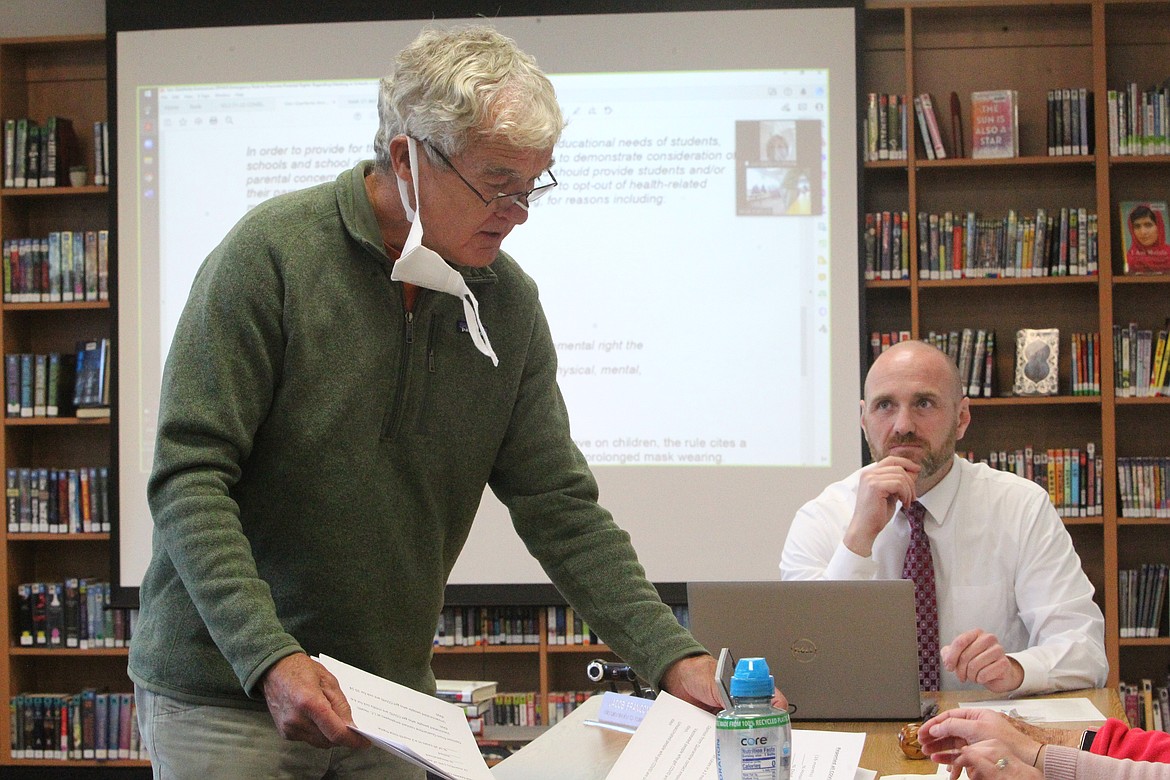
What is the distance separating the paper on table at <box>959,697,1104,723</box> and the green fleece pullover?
74 cm

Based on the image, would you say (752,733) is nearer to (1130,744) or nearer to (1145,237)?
(1130,744)

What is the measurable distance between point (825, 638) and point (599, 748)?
1.31ft

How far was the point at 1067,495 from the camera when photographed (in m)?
4.26

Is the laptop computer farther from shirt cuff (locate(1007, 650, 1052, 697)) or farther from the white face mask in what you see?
the white face mask

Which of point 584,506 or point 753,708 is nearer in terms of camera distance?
point 753,708

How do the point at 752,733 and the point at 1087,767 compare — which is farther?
the point at 1087,767

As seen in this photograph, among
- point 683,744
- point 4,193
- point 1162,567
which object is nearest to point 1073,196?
point 1162,567

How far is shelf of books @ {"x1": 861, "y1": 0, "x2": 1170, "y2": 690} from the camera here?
167 inches

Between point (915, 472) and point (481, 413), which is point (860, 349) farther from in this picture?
point (481, 413)

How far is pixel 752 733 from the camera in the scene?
45.1 inches

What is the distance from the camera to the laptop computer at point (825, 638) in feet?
6.02

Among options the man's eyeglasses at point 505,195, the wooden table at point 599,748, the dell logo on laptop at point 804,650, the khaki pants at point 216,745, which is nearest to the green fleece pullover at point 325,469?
the khaki pants at point 216,745

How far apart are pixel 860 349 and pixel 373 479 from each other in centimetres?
300

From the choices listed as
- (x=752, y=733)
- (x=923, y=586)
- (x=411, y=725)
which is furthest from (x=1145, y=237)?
(x=411, y=725)
